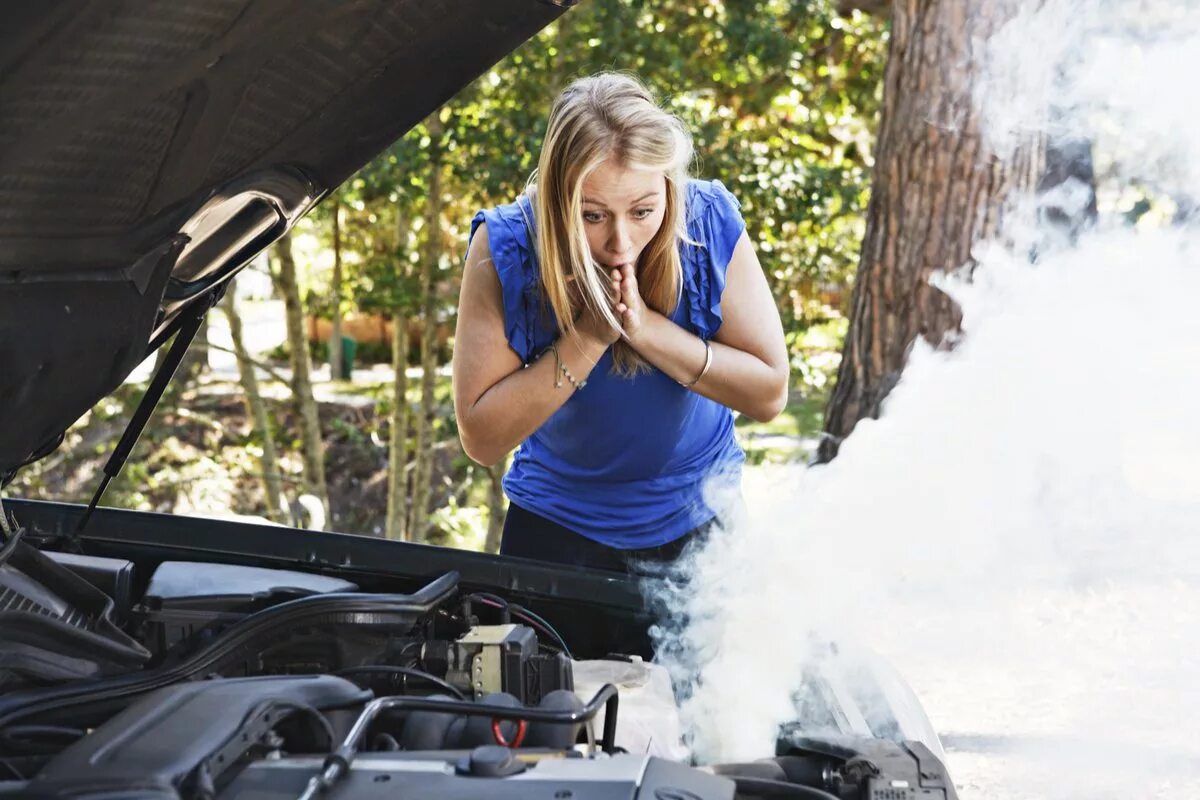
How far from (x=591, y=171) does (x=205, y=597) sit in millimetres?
1049

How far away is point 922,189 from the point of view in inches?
207

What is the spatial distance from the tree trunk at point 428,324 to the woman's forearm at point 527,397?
5.23 m

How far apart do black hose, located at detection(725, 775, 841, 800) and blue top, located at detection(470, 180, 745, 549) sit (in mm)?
1106

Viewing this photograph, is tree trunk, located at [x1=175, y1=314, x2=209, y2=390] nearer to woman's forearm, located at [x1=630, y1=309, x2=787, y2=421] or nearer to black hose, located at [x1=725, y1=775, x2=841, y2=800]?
woman's forearm, located at [x1=630, y1=309, x2=787, y2=421]

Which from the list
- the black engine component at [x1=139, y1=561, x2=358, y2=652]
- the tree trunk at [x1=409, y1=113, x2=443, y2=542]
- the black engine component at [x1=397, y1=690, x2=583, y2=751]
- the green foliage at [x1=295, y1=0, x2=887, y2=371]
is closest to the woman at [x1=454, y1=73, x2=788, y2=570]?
the black engine component at [x1=139, y1=561, x2=358, y2=652]

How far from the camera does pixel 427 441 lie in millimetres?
8453

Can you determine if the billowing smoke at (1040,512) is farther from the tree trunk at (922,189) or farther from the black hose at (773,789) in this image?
the black hose at (773,789)

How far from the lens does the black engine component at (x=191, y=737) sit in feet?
4.76

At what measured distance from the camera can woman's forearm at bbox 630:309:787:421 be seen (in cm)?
264

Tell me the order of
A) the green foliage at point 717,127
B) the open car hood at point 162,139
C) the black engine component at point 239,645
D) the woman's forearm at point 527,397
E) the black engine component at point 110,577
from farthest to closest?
the green foliage at point 717,127 → the woman's forearm at point 527,397 → the black engine component at point 110,577 → the black engine component at point 239,645 → the open car hood at point 162,139

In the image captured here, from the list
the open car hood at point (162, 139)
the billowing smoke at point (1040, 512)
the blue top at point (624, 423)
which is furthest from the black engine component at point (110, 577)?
the billowing smoke at point (1040, 512)

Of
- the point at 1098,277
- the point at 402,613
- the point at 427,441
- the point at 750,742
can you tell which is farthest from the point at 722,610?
the point at 427,441

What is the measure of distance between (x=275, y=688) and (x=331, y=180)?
867 mm

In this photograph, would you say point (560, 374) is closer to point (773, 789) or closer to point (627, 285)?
point (627, 285)
